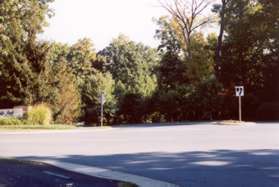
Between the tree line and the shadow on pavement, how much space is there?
973 inches

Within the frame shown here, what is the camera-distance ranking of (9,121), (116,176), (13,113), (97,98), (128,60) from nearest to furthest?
(116,176)
(9,121)
(13,113)
(97,98)
(128,60)

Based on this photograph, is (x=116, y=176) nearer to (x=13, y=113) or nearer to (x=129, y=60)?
(x=13, y=113)

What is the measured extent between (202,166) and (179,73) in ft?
146

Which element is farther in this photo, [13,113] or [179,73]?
[179,73]

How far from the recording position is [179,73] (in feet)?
187

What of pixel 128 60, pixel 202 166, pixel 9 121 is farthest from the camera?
pixel 128 60

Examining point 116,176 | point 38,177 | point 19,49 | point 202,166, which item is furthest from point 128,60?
point 38,177

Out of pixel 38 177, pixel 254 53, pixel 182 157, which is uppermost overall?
pixel 254 53

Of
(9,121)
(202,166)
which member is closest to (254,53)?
(9,121)

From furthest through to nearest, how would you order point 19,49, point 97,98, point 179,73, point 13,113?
point 179,73 → point 97,98 → point 19,49 → point 13,113

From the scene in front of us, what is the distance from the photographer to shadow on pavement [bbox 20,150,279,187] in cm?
1058

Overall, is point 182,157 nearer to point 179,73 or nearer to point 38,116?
point 38,116

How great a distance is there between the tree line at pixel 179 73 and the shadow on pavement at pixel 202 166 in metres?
24.7

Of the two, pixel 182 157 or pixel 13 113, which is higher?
pixel 13 113
